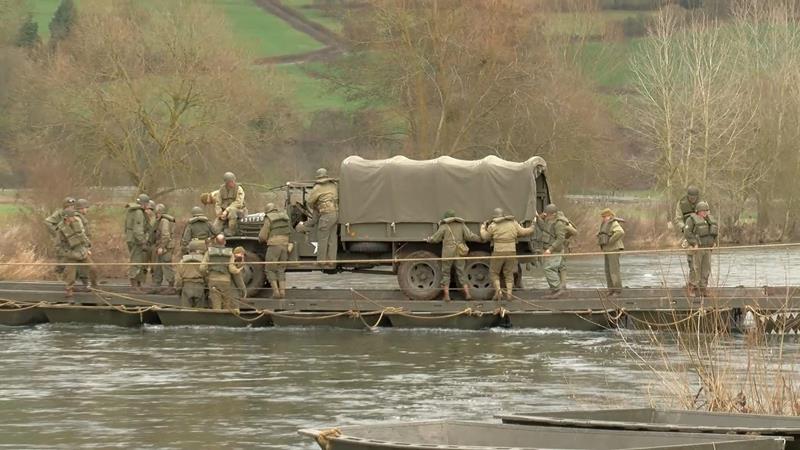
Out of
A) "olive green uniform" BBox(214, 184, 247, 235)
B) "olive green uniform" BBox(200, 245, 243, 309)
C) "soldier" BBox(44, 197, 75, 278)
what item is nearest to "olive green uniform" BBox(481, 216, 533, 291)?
"olive green uniform" BBox(200, 245, 243, 309)

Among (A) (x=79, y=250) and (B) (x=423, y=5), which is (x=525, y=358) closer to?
(A) (x=79, y=250)

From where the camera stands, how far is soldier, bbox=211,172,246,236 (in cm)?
2922

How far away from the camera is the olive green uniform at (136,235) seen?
1187 inches

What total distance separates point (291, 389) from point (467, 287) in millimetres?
6221

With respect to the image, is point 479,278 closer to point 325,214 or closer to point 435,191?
point 435,191

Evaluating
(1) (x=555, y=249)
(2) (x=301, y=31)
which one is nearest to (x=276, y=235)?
(1) (x=555, y=249)

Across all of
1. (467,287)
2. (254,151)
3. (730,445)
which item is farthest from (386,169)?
(254,151)

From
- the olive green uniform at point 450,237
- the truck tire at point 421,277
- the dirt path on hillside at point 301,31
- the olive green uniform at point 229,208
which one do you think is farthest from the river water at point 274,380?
the dirt path on hillside at point 301,31

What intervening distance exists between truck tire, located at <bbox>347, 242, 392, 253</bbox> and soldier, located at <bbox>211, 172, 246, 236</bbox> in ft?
6.96

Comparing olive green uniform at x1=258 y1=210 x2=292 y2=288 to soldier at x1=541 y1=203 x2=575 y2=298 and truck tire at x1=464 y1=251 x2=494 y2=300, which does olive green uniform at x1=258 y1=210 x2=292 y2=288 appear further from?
soldier at x1=541 y1=203 x2=575 y2=298

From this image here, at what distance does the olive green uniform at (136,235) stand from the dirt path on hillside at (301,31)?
4652 centimetres

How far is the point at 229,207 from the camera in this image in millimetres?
29266

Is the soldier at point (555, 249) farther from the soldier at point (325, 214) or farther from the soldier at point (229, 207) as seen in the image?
the soldier at point (229, 207)

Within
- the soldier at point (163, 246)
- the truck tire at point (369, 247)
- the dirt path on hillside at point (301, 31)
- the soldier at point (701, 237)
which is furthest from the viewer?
the dirt path on hillside at point (301, 31)
